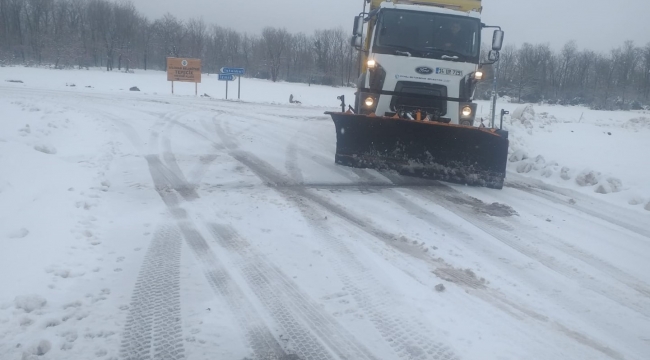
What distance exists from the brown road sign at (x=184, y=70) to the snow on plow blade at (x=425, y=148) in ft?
89.8

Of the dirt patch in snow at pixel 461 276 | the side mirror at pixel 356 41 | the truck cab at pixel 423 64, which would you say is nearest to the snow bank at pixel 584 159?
the truck cab at pixel 423 64

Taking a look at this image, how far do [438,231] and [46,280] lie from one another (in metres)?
4.21

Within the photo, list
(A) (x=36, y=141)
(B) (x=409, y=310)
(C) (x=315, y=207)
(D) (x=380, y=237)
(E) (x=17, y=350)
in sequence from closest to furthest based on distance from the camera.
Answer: (E) (x=17, y=350) → (B) (x=409, y=310) → (D) (x=380, y=237) → (C) (x=315, y=207) → (A) (x=36, y=141)

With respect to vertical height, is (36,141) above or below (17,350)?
above

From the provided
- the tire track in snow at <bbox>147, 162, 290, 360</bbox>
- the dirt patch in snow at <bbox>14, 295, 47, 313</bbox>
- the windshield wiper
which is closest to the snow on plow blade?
the windshield wiper

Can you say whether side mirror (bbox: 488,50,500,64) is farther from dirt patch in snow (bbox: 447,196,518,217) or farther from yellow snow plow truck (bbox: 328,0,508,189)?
dirt patch in snow (bbox: 447,196,518,217)

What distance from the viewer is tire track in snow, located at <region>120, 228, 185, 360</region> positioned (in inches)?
129

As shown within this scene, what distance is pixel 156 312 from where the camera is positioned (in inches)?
149

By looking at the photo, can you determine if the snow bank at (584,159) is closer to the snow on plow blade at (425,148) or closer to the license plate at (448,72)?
the snow on plow blade at (425,148)

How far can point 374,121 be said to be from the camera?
8.76 m

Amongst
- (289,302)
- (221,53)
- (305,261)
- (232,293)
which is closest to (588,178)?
(305,261)

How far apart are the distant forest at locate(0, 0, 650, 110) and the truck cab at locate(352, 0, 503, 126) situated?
47958 mm

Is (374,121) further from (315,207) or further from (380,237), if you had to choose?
(380,237)

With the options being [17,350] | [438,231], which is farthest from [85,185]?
[438,231]
